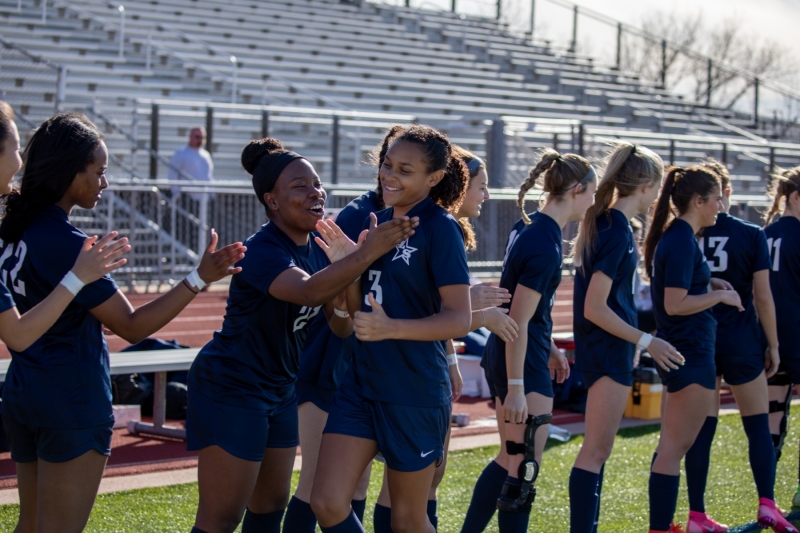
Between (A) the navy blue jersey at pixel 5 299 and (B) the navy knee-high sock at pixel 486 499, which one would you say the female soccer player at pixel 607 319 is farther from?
(A) the navy blue jersey at pixel 5 299

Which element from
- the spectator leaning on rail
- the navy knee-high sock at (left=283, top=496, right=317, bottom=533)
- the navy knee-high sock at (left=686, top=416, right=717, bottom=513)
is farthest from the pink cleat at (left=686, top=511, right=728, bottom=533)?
the spectator leaning on rail

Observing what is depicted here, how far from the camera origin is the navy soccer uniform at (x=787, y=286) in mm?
5613

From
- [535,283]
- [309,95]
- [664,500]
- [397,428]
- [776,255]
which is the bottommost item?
[664,500]

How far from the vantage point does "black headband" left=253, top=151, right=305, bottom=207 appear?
3520mm

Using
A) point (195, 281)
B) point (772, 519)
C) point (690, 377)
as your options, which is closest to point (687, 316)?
point (690, 377)

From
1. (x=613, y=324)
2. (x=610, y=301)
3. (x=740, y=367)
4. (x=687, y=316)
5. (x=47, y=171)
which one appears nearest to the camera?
(x=47, y=171)

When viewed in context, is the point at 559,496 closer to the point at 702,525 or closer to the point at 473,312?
the point at 702,525

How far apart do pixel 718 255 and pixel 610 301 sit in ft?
3.69

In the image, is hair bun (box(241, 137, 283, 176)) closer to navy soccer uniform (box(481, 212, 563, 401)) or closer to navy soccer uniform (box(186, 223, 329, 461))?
navy soccer uniform (box(186, 223, 329, 461))

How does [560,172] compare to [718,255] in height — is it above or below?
above

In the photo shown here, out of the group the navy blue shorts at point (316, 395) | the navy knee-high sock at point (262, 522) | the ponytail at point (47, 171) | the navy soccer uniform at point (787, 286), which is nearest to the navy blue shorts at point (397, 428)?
the navy knee-high sock at point (262, 522)

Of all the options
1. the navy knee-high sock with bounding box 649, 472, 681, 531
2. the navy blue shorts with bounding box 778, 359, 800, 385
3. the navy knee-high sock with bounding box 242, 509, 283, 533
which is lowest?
the navy knee-high sock with bounding box 649, 472, 681, 531

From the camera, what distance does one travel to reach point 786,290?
5.68 metres

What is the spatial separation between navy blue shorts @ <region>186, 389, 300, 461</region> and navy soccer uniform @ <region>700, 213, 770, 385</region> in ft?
9.37
